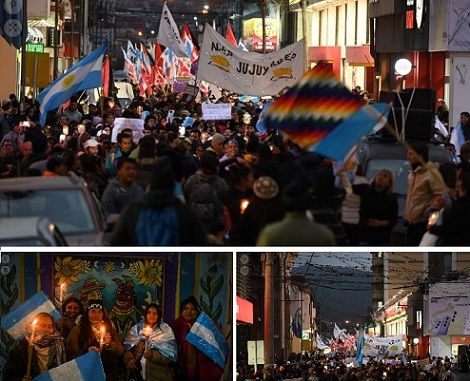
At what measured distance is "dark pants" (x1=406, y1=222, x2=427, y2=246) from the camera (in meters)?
14.9

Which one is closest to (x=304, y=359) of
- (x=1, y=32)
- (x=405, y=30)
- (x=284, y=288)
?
(x=284, y=288)

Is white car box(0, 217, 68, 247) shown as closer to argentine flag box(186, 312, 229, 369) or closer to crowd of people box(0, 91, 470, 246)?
crowd of people box(0, 91, 470, 246)

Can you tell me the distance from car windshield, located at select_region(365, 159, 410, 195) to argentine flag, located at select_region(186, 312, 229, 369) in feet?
17.1

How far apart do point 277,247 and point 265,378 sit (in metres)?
1.70

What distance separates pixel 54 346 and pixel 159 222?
4.65ft

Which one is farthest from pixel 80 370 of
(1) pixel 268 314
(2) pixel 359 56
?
(2) pixel 359 56

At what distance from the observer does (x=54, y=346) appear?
1214 cm

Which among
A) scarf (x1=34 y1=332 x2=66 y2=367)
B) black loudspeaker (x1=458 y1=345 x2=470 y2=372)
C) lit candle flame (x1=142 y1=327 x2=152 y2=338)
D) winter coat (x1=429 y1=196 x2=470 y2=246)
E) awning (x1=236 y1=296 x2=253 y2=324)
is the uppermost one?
winter coat (x1=429 y1=196 x2=470 y2=246)

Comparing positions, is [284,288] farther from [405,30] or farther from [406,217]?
[405,30]

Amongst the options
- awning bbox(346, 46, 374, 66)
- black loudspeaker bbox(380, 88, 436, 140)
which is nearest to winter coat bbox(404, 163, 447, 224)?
black loudspeaker bbox(380, 88, 436, 140)

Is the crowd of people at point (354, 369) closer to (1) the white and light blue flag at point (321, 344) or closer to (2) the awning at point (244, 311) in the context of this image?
(1) the white and light blue flag at point (321, 344)

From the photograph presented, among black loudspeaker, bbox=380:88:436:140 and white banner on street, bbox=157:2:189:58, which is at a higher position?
white banner on street, bbox=157:2:189:58

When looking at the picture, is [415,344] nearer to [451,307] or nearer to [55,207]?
[451,307]

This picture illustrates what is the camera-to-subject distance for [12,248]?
1139 centimetres
